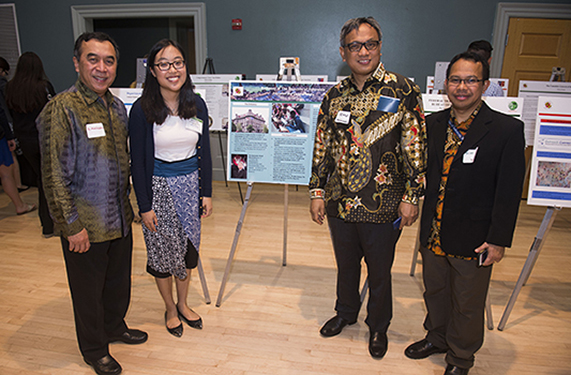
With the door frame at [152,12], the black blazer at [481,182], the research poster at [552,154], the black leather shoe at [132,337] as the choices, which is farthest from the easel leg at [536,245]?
the door frame at [152,12]

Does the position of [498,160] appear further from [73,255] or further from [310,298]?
[73,255]

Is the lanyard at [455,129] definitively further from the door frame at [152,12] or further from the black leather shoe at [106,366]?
the door frame at [152,12]

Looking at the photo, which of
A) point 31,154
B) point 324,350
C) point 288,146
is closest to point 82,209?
point 288,146

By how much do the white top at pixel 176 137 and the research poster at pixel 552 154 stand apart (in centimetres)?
205

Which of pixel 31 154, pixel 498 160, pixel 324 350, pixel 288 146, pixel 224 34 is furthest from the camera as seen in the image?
pixel 224 34

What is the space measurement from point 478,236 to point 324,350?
1059 mm

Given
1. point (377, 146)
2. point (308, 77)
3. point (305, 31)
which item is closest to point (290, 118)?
point (377, 146)

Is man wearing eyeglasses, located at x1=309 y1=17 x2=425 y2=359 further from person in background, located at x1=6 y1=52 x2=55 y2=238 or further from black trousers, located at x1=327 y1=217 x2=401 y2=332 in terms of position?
person in background, located at x1=6 y1=52 x2=55 y2=238

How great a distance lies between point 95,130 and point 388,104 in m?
1.39

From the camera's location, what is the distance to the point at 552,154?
7.01 feet

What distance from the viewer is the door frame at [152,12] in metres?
5.13

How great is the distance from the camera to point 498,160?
1.55 meters

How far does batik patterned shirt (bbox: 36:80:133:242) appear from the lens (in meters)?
1.52

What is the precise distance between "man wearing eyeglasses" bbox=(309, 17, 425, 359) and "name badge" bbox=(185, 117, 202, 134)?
0.66m
